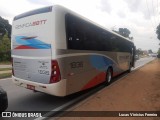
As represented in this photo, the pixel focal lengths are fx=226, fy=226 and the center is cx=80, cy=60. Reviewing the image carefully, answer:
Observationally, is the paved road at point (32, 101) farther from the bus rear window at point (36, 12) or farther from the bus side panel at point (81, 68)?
the bus rear window at point (36, 12)

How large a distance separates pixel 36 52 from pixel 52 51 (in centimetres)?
73

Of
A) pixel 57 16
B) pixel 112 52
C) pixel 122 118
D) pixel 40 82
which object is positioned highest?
pixel 57 16

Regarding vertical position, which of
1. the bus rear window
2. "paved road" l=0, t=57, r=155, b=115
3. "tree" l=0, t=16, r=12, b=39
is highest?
"tree" l=0, t=16, r=12, b=39

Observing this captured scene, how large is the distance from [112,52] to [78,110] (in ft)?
22.5

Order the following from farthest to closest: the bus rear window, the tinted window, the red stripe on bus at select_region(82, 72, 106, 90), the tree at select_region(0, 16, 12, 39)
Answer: the tree at select_region(0, 16, 12, 39), the red stripe on bus at select_region(82, 72, 106, 90), the tinted window, the bus rear window

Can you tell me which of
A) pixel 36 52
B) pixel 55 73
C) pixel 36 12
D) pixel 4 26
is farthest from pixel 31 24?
pixel 4 26

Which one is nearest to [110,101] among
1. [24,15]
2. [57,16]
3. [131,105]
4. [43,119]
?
[131,105]

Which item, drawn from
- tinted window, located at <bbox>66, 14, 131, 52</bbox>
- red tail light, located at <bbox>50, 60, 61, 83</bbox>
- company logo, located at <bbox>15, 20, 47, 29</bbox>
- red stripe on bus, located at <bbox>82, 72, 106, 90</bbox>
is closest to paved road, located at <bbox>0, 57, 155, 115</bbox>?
red stripe on bus, located at <bbox>82, 72, 106, 90</bbox>

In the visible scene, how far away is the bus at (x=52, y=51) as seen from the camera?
712cm

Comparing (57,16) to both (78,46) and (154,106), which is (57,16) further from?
(154,106)

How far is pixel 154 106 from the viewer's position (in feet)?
25.9

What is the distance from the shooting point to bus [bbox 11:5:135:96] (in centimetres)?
712

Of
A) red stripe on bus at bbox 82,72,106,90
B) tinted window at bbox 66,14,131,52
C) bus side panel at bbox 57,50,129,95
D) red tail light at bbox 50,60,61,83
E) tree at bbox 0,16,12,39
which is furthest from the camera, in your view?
tree at bbox 0,16,12,39

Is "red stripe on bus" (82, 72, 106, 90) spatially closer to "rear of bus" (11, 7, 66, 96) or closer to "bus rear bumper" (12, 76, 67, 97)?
"bus rear bumper" (12, 76, 67, 97)
